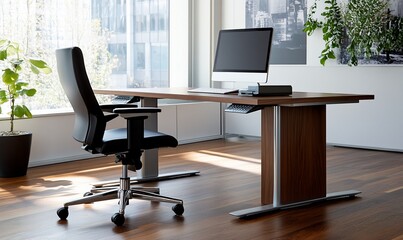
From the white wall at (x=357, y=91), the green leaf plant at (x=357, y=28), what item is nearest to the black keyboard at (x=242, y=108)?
the green leaf plant at (x=357, y=28)

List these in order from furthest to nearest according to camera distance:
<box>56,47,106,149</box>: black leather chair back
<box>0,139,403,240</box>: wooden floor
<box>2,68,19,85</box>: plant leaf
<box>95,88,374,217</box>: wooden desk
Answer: <box>2,68,19,85</box>: plant leaf, <box>95,88,374,217</box>: wooden desk, <box>56,47,106,149</box>: black leather chair back, <box>0,139,403,240</box>: wooden floor

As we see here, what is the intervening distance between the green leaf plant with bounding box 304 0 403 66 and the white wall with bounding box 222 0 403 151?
6.3 inches

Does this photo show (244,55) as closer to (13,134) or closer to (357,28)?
(13,134)

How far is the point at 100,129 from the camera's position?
3.54m

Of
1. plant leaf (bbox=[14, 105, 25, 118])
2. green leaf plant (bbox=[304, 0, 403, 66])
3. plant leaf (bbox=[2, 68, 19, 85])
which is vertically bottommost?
plant leaf (bbox=[14, 105, 25, 118])

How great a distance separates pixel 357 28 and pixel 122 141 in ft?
11.8

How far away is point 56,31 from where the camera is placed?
6.00 metres

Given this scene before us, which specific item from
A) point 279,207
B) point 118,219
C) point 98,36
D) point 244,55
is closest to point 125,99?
point 244,55

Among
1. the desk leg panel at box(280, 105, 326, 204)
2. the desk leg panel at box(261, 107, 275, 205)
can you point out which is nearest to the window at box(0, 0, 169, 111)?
the desk leg panel at box(261, 107, 275, 205)

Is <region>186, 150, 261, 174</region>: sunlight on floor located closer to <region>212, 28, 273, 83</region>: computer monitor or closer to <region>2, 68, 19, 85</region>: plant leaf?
<region>212, 28, 273, 83</region>: computer monitor

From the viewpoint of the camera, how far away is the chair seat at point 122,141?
3.53 metres

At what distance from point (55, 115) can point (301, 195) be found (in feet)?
8.72

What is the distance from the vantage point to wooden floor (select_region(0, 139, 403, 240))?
3.38 meters

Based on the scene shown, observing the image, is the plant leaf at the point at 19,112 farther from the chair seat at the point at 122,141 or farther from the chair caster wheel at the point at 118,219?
the chair caster wheel at the point at 118,219
